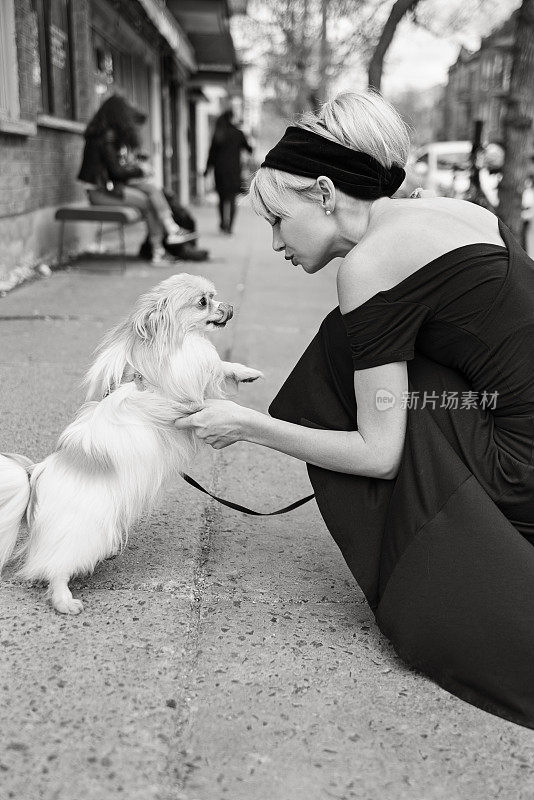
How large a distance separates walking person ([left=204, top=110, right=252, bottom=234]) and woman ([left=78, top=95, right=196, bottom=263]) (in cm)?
428

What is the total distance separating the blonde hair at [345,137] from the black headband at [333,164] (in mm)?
17

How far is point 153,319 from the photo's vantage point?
2.39 m

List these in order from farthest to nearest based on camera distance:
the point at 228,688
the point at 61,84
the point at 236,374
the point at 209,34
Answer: the point at 209,34 < the point at 61,84 < the point at 236,374 < the point at 228,688

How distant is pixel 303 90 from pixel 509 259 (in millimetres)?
30710

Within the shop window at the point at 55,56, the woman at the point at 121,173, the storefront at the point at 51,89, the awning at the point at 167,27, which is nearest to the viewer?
the storefront at the point at 51,89

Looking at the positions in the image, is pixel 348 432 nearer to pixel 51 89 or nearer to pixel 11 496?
pixel 11 496

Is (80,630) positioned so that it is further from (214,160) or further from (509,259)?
(214,160)

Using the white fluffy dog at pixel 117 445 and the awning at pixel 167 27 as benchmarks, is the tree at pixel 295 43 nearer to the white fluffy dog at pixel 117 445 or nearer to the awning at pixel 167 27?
the awning at pixel 167 27

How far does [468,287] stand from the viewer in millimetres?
2246

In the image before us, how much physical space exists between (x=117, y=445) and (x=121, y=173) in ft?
26.2

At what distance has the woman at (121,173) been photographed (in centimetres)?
954

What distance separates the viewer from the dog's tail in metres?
2.45

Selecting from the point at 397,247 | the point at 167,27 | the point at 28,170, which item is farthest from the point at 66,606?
the point at 167,27

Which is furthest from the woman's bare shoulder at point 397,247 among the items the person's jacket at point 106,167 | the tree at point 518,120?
the person's jacket at point 106,167
